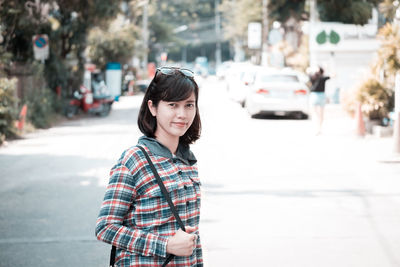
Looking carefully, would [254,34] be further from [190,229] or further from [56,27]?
[190,229]

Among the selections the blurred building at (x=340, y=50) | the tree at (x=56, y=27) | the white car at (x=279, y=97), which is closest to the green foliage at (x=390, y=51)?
the white car at (x=279, y=97)

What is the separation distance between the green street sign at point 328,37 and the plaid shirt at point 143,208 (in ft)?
97.9

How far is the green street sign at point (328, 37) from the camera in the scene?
31717mm

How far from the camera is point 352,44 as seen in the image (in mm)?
32312

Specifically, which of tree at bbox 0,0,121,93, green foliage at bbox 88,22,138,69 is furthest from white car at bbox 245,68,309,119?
green foliage at bbox 88,22,138,69

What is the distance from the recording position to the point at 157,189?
2.59 meters

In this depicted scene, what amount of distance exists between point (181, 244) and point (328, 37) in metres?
30.5

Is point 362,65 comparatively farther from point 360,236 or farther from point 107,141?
point 360,236

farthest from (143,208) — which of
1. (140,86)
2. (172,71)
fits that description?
(140,86)

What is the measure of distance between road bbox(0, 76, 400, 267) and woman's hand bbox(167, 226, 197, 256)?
347 centimetres

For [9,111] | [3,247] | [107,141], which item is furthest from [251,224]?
[9,111]

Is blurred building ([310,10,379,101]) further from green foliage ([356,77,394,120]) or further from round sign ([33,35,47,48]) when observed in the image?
green foliage ([356,77,394,120])

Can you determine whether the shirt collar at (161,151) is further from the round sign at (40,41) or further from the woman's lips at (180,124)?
the round sign at (40,41)

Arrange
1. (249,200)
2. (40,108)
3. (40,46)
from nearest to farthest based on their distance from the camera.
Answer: (249,200) < (40,108) < (40,46)
